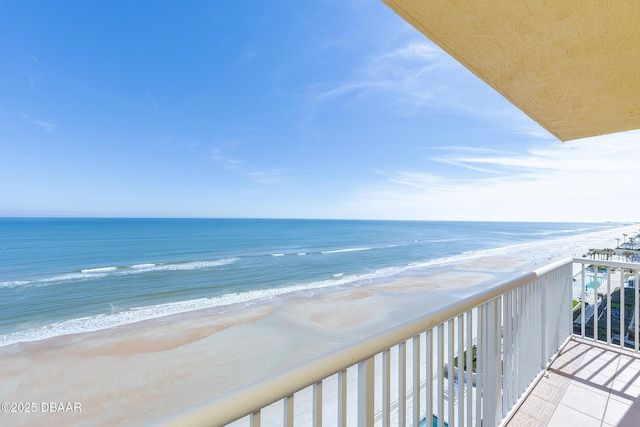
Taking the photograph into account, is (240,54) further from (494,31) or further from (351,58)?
(494,31)

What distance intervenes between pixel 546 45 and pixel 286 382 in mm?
1605

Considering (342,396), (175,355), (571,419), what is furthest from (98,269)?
(571,419)

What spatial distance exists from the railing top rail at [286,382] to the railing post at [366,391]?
42mm

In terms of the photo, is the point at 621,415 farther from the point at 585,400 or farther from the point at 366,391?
the point at 366,391

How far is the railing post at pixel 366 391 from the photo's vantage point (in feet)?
2.52

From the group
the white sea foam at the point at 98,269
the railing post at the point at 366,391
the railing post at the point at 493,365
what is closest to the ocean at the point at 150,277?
the white sea foam at the point at 98,269

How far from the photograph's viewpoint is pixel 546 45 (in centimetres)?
113

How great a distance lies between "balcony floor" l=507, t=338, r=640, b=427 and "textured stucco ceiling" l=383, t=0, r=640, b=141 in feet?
6.52

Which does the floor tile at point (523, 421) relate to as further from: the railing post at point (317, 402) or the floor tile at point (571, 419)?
the railing post at point (317, 402)

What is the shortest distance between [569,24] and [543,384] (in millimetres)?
2389

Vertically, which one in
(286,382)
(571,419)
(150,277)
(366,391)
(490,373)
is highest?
(286,382)

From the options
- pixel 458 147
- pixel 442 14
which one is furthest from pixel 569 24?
pixel 458 147

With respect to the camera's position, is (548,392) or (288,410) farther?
(548,392)

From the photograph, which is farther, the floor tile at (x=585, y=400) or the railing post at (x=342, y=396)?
the floor tile at (x=585, y=400)
